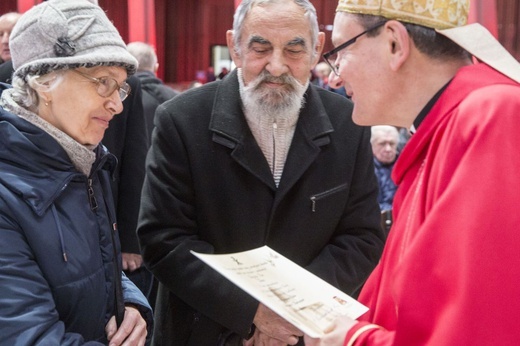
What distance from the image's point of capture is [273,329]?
70.6 inches

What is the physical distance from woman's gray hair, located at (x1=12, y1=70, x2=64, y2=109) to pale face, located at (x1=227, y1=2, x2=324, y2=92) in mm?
602

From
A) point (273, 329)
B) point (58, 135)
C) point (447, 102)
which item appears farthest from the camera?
point (273, 329)

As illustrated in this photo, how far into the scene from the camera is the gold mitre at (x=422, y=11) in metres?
1.26

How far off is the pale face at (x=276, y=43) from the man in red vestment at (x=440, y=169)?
0.50m

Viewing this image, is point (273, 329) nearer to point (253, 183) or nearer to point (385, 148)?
point (253, 183)

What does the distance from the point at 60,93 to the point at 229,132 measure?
54 centimetres

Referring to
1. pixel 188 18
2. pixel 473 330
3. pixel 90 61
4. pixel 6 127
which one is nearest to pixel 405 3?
pixel 473 330

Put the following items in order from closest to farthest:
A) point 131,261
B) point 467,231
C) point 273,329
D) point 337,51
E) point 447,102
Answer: point 467,231 < point 447,102 < point 337,51 < point 273,329 < point 131,261

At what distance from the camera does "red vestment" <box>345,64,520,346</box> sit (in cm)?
101

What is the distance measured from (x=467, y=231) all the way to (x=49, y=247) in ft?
2.92

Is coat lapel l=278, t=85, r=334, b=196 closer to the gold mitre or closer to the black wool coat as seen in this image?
the black wool coat

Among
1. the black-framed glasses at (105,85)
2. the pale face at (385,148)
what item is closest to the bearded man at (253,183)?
the black-framed glasses at (105,85)

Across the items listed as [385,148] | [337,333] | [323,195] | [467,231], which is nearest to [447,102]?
[467,231]

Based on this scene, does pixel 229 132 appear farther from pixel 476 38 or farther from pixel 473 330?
pixel 473 330
